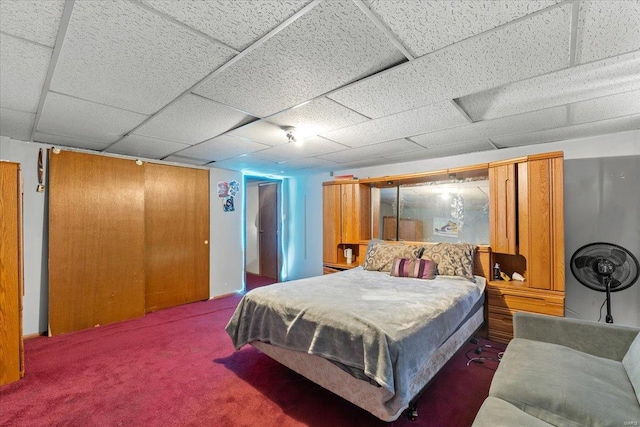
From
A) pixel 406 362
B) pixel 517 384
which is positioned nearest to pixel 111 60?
pixel 406 362

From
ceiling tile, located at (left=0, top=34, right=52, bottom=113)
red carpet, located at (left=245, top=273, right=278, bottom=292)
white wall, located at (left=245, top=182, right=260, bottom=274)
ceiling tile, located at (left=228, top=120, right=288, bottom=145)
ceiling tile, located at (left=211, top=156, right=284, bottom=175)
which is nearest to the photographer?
ceiling tile, located at (left=0, top=34, right=52, bottom=113)

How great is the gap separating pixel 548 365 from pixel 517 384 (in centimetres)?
31

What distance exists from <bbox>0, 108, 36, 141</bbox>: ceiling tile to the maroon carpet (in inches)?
86.1

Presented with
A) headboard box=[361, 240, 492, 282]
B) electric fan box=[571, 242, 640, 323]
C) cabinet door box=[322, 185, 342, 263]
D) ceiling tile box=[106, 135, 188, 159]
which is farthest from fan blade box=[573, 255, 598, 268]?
ceiling tile box=[106, 135, 188, 159]

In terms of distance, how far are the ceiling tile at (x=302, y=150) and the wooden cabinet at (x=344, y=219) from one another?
0.97 metres


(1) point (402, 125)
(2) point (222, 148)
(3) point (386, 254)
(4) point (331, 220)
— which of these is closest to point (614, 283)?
(3) point (386, 254)

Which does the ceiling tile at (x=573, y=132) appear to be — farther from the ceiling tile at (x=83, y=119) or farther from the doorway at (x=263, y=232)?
the doorway at (x=263, y=232)

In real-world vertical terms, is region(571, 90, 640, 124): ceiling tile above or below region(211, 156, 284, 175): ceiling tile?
below

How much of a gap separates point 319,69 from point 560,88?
1.62m

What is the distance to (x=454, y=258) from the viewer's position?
3.22 metres

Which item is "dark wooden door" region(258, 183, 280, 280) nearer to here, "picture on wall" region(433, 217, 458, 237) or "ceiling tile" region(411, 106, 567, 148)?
"picture on wall" region(433, 217, 458, 237)

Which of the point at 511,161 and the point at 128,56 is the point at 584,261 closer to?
the point at 511,161

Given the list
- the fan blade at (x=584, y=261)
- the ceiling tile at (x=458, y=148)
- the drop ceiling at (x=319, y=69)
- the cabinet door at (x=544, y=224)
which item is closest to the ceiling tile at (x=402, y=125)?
the drop ceiling at (x=319, y=69)

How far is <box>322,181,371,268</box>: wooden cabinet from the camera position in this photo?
446 cm
